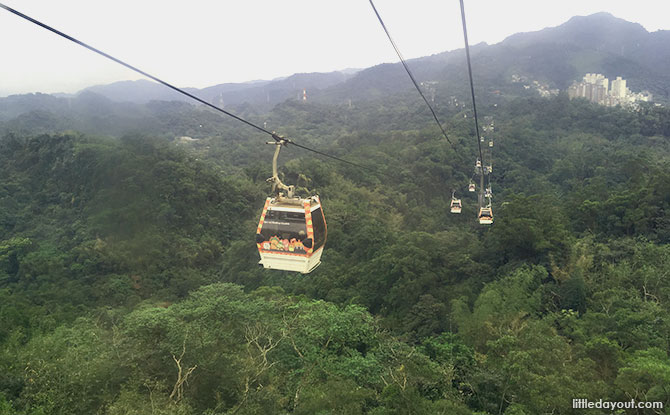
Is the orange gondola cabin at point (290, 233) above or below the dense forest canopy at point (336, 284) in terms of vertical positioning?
above

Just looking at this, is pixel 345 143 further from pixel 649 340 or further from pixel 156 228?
pixel 649 340

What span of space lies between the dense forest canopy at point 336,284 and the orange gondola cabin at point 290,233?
4.70 feet

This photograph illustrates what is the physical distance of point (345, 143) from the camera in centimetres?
4881

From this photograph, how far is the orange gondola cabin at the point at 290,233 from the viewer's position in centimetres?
671

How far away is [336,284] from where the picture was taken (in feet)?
56.9

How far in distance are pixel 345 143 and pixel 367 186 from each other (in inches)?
679

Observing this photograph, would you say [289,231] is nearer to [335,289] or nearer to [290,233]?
[290,233]

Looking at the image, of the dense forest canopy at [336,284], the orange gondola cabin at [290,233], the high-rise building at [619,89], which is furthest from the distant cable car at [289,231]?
the high-rise building at [619,89]

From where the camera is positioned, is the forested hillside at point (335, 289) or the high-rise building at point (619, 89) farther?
the high-rise building at point (619, 89)

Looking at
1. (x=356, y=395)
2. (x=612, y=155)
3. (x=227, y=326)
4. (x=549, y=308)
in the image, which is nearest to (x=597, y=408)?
(x=356, y=395)

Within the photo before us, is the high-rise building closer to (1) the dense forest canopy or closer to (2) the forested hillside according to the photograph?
(1) the dense forest canopy

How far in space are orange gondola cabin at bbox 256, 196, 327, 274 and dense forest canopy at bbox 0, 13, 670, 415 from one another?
1.43 metres

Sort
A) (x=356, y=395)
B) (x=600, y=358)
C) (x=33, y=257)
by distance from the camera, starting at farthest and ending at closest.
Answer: (x=33, y=257) → (x=600, y=358) → (x=356, y=395)

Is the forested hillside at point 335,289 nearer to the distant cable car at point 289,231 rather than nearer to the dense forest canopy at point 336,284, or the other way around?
the dense forest canopy at point 336,284
